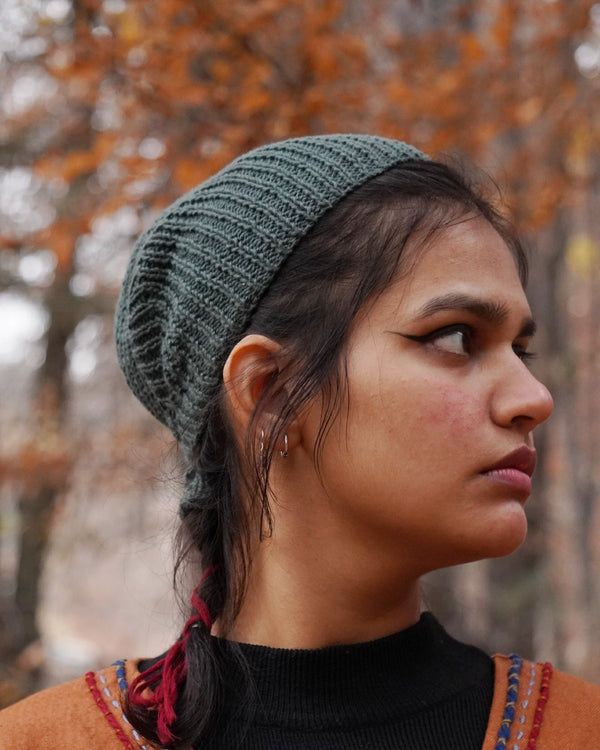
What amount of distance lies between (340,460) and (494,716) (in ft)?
1.94

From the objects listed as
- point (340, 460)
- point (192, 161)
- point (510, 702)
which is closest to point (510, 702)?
point (510, 702)

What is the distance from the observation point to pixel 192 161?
11.0 feet

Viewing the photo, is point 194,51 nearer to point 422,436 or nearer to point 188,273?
point 188,273

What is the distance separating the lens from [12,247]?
565 centimetres

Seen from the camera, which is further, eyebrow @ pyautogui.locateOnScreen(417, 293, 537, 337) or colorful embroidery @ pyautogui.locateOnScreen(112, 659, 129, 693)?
colorful embroidery @ pyautogui.locateOnScreen(112, 659, 129, 693)

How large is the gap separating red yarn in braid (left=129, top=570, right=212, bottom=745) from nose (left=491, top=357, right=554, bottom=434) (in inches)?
30.1

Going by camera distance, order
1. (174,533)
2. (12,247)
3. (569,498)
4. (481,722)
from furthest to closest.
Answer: (569,498) → (12,247) → (174,533) → (481,722)

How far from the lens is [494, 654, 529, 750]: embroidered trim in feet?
5.43

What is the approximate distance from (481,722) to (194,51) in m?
2.68

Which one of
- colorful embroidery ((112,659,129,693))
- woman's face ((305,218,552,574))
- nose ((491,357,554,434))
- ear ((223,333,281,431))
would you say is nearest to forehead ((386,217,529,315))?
woman's face ((305,218,552,574))

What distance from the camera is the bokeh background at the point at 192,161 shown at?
10.9 feet

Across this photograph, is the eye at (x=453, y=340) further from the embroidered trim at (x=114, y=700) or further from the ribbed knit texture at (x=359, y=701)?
the embroidered trim at (x=114, y=700)

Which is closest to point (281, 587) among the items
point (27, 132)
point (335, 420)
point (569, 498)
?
point (335, 420)

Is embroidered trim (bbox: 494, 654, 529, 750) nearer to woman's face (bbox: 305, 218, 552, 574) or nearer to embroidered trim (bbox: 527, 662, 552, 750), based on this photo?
embroidered trim (bbox: 527, 662, 552, 750)
